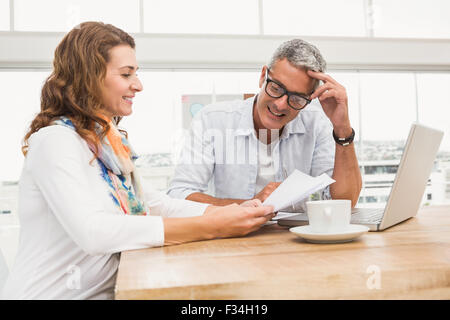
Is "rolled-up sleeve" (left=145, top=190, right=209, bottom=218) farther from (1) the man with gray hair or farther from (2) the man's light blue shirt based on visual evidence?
(2) the man's light blue shirt

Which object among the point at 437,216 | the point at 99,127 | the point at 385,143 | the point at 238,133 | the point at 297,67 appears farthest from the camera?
the point at 385,143

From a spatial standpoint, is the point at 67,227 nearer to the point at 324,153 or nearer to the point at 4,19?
the point at 324,153

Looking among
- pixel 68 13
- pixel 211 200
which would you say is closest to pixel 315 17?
pixel 68 13

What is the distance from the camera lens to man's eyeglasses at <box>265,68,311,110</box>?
5.22ft

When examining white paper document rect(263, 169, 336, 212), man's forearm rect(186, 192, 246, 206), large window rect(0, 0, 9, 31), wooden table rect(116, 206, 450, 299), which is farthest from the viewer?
large window rect(0, 0, 9, 31)

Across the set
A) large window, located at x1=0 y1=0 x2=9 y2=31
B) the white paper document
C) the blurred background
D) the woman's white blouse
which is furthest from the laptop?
large window, located at x1=0 y1=0 x2=9 y2=31

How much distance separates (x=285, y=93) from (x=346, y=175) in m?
0.39

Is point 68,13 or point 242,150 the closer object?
point 242,150

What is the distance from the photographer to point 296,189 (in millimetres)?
1036

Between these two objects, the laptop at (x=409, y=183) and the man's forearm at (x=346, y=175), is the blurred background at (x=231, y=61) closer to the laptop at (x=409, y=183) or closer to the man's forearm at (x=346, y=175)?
the man's forearm at (x=346, y=175)
